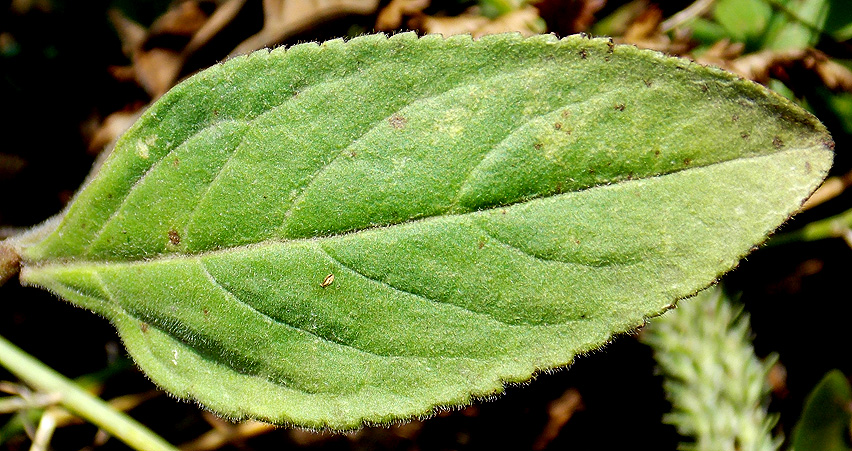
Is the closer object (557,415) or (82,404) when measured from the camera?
(82,404)

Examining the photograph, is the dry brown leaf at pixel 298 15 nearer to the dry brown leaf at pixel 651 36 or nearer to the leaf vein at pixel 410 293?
the dry brown leaf at pixel 651 36

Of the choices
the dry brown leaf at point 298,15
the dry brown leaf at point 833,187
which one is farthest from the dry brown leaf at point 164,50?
the dry brown leaf at point 833,187

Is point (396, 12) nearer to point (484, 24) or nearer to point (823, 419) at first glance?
point (484, 24)

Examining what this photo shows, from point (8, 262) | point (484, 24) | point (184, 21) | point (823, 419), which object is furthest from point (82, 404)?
point (823, 419)

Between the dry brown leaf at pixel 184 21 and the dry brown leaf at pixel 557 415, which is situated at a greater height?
the dry brown leaf at pixel 184 21

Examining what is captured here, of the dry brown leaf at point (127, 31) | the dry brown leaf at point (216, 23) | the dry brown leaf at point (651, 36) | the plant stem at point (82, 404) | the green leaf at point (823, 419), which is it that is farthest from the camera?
the dry brown leaf at point (127, 31)
